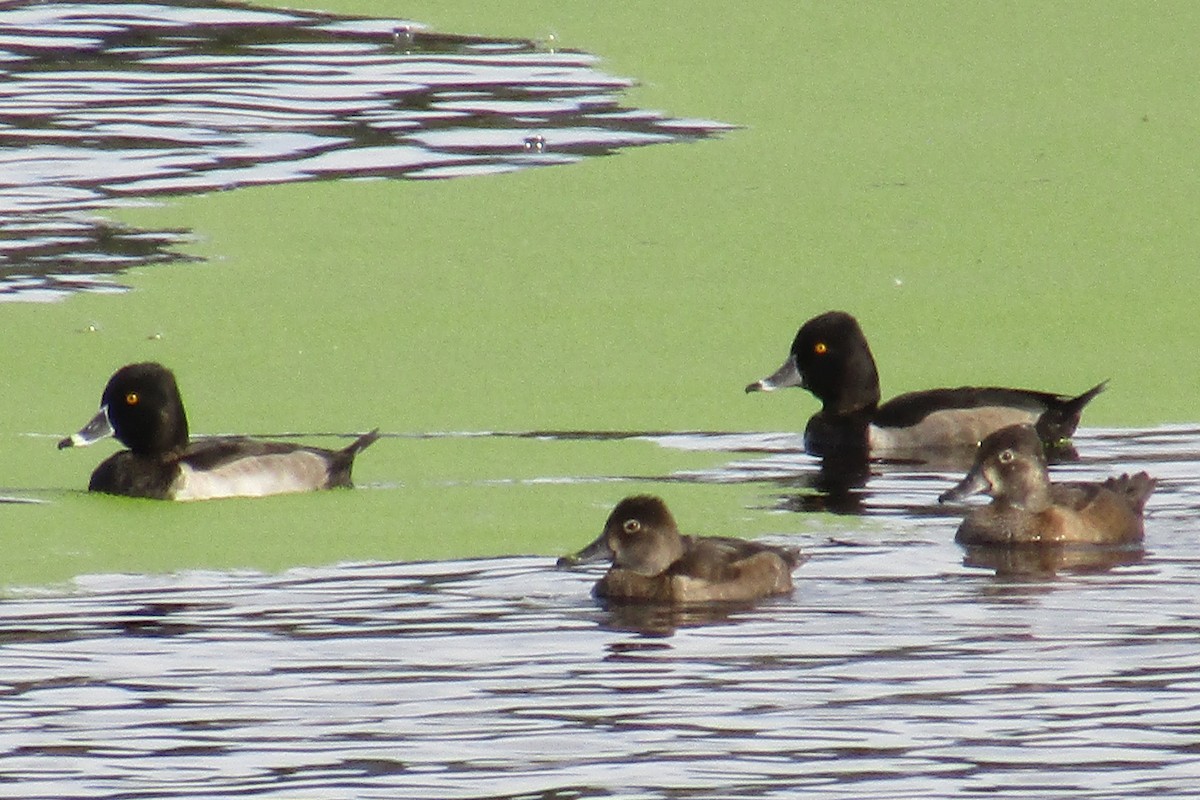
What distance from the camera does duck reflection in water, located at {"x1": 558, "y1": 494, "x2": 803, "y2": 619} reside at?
8680 millimetres

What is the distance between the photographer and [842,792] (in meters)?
6.28

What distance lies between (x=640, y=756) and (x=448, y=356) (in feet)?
23.5

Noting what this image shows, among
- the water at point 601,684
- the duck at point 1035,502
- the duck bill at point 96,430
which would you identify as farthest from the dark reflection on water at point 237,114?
the water at point 601,684

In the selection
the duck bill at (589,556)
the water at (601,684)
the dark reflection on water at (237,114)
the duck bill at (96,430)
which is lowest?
the water at (601,684)

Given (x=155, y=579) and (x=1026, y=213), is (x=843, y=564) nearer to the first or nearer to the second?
(x=155, y=579)

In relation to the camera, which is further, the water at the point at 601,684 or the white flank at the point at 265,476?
the white flank at the point at 265,476

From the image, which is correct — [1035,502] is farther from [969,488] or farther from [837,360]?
[837,360]

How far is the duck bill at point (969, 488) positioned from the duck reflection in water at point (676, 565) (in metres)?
1.58

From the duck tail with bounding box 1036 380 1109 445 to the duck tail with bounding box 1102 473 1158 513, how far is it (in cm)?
185

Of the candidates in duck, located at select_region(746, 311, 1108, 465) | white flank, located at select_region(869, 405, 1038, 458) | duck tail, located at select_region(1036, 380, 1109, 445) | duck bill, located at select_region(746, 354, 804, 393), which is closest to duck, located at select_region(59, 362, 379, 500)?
duck, located at select_region(746, 311, 1108, 465)

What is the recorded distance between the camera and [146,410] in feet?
36.4

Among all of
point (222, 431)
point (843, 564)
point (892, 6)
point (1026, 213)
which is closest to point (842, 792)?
point (843, 564)

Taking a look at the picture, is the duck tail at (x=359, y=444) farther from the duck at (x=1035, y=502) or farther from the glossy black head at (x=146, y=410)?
the duck at (x=1035, y=502)

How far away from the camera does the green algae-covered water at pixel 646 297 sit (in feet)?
34.3
